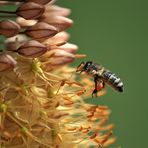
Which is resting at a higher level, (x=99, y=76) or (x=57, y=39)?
(x=57, y=39)

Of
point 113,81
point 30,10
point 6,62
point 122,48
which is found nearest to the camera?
point 6,62

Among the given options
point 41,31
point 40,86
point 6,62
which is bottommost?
point 40,86

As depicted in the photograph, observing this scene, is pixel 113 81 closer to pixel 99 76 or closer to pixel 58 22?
pixel 99 76

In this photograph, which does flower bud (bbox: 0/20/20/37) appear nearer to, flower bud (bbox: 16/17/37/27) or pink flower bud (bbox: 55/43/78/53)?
flower bud (bbox: 16/17/37/27)

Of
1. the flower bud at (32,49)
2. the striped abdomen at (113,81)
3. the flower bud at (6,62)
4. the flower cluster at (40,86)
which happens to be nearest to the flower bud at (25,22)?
the flower cluster at (40,86)

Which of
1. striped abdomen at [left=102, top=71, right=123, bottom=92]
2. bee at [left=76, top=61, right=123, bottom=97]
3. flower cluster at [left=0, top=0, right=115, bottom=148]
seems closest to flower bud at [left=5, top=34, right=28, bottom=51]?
flower cluster at [left=0, top=0, right=115, bottom=148]

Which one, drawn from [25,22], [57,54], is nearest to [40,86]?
[57,54]

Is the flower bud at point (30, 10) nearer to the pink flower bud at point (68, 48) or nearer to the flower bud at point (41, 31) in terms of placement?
the flower bud at point (41, 31)

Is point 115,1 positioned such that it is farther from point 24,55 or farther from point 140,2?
point 24,55

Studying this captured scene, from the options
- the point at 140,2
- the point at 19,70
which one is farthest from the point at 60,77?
the point at 140,2
